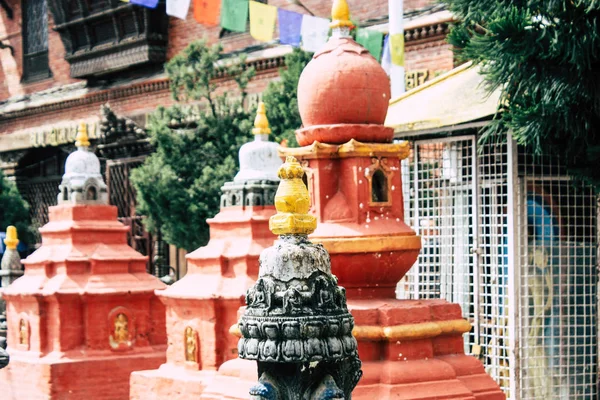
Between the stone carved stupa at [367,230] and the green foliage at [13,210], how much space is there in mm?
16033

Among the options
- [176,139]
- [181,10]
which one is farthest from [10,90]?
[181,10]

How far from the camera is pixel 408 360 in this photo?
21.2ft

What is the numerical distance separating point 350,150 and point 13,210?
54.2 feet

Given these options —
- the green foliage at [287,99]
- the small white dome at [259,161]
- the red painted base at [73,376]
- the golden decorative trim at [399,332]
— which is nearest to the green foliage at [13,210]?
the green foliage at [287,99]

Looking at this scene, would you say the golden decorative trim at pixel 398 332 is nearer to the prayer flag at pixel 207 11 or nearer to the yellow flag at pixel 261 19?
the yellow flag at pixel 261 19

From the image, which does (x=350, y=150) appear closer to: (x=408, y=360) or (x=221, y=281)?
(x=408, y=360)

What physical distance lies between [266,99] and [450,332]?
8.33 meters

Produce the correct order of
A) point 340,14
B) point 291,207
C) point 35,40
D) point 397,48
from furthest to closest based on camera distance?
point 35,40 → point 397,48 → point 340,14 → point 291,207

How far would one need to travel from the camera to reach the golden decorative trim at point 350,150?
21.9ft

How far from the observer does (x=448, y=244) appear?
8.92 m

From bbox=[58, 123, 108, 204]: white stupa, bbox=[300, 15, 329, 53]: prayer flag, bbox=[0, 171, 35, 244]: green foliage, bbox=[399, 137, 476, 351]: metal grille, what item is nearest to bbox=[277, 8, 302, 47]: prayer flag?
bbox=[300, 15, 329, 53]: prayer flag

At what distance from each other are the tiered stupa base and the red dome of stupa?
1094 mm

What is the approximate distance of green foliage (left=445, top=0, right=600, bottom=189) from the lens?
7426mm

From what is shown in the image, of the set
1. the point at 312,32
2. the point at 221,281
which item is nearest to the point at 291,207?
the point at 221,281
